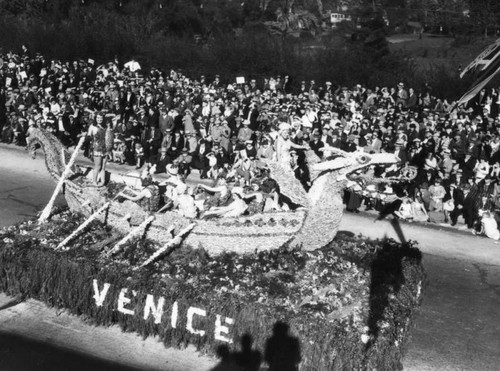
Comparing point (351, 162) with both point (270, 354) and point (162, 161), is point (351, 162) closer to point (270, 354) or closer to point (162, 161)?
point (270, 354)

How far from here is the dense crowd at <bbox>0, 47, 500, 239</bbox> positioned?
61.4 feet

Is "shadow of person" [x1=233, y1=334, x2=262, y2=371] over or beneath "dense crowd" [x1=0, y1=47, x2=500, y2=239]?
beneath

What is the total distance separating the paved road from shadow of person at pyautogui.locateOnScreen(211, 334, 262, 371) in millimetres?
309

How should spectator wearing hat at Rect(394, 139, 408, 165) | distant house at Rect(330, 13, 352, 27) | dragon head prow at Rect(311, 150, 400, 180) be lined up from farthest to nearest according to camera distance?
distant house at Rect(330, 13, 352, 27) < spectator wearing hat at Rect(394, 139, 408, 165) < dragon head prow at Rect(311, 150, 400, 180)

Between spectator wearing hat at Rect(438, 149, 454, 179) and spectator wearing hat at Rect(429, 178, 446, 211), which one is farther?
spectator wearing hat at Rect(438, 149, 454, 179)

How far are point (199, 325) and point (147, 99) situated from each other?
16.3 meters

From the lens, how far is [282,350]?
478 inches

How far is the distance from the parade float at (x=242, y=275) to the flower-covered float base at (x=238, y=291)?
22mm

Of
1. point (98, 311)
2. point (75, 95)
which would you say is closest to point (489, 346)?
point (98, 311)

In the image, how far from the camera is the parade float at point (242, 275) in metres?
Result: 12.3

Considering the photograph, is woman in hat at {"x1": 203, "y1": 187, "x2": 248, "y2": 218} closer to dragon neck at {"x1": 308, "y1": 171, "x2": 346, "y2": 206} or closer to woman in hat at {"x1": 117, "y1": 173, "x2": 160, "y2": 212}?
woman in hat at {"x1": 117, "y1": 173, "x2": 160, "y2": 212}

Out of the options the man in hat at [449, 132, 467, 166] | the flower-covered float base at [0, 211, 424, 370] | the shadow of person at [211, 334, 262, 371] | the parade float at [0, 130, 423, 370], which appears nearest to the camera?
the flower-covered float base at [0, 211, 424, 370]

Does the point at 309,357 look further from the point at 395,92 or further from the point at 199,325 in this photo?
the point at 395,92

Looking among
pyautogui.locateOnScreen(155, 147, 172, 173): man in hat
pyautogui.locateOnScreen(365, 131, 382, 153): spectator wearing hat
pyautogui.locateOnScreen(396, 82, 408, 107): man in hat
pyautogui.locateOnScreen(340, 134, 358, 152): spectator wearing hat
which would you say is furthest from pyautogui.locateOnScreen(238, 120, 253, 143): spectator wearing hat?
pyautogui.locateOnScreen(396, 82, 408, 107): man in hat
